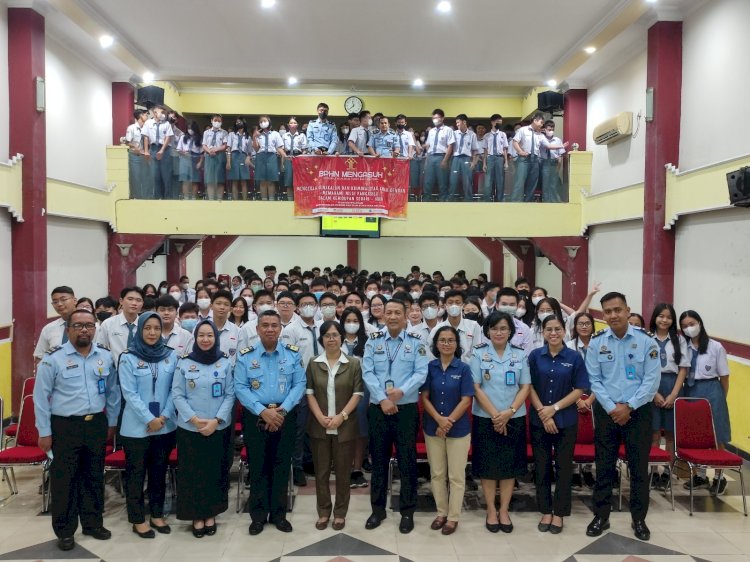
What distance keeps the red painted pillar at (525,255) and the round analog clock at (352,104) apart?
216 inches

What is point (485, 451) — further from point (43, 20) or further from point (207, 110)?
point (207, 110)

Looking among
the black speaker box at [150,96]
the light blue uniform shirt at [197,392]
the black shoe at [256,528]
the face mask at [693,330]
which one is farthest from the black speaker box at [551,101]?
the black shoe at [256,528]

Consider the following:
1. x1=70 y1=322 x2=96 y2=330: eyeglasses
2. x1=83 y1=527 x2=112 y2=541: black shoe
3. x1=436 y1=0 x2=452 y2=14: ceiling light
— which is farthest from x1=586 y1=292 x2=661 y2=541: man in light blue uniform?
x1=436 y1=0 x2=452 y2=14: ceiling light

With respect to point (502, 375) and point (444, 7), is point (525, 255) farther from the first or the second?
point (502, 375)

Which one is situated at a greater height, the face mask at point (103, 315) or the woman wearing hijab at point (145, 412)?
the face mask at point (103, 315)

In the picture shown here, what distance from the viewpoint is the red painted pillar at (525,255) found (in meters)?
13.7

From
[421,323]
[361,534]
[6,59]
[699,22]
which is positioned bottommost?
[361,534]

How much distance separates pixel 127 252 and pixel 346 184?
390cm

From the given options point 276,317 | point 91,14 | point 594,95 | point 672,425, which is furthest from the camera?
point 594,95

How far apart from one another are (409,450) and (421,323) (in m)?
1.80

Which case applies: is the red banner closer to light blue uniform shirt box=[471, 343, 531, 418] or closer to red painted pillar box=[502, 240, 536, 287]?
red painted pillar box=[502, 240, 536, 287]

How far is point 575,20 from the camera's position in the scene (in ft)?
27.9

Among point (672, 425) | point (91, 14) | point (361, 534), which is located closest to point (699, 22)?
point (672, 425)

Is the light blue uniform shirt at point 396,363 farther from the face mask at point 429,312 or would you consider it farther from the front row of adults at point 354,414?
the face mask at point 429,312
